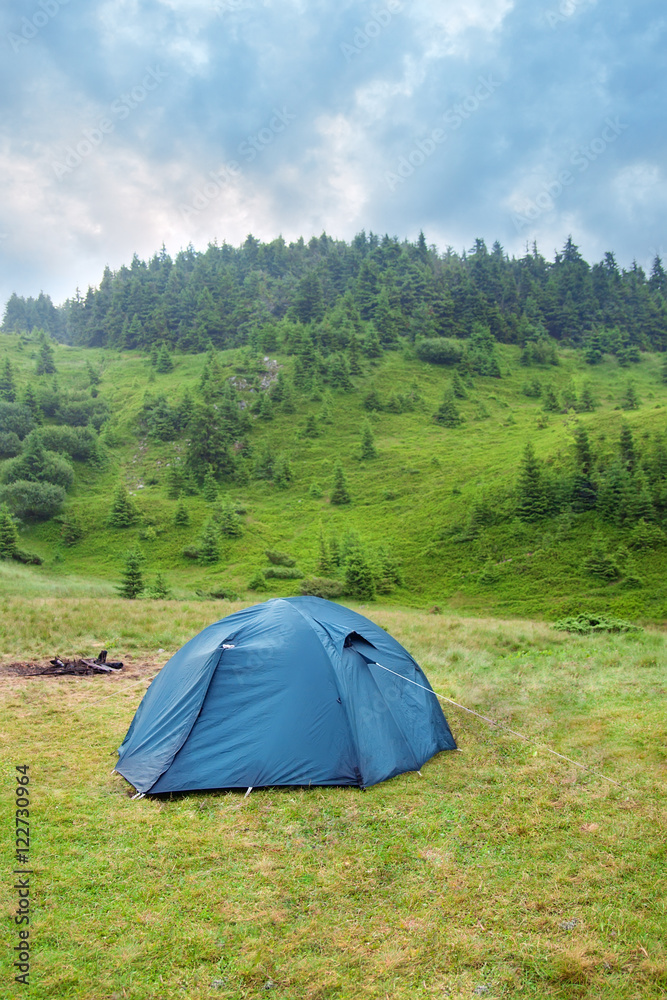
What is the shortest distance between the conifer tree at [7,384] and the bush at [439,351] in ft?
223

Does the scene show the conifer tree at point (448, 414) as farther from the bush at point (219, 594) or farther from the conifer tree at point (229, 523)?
the bush at point (219, 594)

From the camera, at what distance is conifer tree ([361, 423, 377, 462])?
71.4 meters

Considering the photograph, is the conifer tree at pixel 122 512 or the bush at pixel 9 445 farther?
the bush at pixel 9 445

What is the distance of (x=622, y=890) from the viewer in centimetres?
572

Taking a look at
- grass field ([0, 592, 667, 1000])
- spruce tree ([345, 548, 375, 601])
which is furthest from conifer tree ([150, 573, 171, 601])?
grass field ([0, 592, 667, 1000])

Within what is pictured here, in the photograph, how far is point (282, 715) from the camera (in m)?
8.37

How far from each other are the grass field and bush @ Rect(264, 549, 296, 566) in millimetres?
35753

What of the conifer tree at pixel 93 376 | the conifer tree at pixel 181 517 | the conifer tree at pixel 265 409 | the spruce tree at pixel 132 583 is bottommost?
the spruce tree at pixel 132 583

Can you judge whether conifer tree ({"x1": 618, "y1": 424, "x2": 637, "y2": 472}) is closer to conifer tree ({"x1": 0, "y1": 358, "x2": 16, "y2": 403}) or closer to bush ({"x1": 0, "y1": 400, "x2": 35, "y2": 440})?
bush ({"x1": 0, "y1": 400, "x2": 35, "y2": 440})

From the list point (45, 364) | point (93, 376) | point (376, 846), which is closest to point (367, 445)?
point (93, 376)

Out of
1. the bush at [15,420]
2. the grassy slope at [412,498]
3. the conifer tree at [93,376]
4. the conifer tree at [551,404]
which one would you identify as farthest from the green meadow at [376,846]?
the conifer tree at [93,376]

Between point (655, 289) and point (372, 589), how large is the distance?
13047 centimetres

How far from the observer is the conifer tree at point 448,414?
80.3 metres

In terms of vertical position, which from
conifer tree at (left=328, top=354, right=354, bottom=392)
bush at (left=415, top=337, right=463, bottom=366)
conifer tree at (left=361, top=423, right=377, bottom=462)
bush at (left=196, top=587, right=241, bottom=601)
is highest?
bush at (left=415, top=337, right=463, bottom=366)
